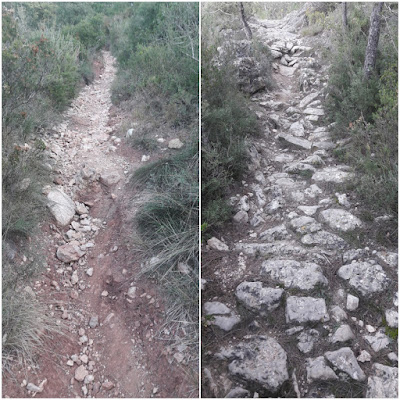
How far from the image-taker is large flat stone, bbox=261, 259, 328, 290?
2537 millimetres

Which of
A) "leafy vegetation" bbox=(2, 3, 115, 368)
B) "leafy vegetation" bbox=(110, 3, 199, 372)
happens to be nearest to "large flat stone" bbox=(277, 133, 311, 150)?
"leafy vegetation" bbox=(110, 3, 199, 372)

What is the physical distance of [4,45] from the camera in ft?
9.79

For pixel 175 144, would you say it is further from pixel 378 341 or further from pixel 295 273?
pixel 378 341

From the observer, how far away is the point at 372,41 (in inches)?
167

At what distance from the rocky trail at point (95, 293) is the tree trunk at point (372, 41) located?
294cm

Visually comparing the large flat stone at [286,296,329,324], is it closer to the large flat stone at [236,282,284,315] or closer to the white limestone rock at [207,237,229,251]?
the large flat stone at [236,282,284,315]

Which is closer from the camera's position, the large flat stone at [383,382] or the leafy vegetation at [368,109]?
the large flat stone at [383,382]

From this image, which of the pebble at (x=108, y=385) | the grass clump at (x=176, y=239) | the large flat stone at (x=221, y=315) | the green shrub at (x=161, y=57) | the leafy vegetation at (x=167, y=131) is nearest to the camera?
the pebble at (x=108, y=385)

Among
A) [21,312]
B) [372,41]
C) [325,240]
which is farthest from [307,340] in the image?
[372,41]

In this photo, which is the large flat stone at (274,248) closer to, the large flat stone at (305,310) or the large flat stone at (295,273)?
the large flat stone at (295,273)

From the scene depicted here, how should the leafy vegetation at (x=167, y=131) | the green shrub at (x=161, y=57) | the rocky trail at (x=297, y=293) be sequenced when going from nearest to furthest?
1. the rocky trail at (x=297, y=293)
2. the leafy vegetation at (x=167, y=131)
3. the green shrub at (x=161, y=57)

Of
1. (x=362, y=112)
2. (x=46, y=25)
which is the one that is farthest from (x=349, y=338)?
(x=46, y=25)

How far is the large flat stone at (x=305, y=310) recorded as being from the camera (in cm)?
230

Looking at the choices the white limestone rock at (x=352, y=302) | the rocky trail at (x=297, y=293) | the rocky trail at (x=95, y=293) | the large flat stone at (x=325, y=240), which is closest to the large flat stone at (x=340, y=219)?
the rocky trail at (x=297, y=293)
